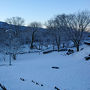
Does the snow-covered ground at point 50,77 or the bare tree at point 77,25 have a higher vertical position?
the bare tree at point 77,25

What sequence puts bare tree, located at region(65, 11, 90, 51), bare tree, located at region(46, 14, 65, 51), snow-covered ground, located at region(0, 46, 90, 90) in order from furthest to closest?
1. bare tree, located at region(46, 14, 65, 51)
2. bare tree, located at region(65, 11, 90, 51)
3. snow-covered ground, located at region(0, 46, 90, 90)

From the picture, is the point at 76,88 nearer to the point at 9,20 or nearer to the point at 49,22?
the point at 49,22

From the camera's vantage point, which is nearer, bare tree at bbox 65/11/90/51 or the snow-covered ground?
the snow-covered ground

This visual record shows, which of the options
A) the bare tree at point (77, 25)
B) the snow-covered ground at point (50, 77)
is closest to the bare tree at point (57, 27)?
the bare tree at point (77, 25)

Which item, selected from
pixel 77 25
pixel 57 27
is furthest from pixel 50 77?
pixel 57 27

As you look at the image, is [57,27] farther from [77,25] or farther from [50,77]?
[50,77]

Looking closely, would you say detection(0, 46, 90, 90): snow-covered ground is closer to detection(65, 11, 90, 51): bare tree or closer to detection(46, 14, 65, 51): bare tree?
detection(65, 11, 90, 51): bare tree

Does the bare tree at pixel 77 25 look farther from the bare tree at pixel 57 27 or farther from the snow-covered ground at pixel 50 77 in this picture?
the snow-covered ground at pixel 50 77

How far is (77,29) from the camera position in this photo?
95.2 ft

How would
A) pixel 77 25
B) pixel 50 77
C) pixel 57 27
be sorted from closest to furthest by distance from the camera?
1. pixel 50 77
2. pixel 77 25
3. pixel 57 27

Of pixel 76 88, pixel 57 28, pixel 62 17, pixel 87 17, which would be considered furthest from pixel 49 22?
pixel 76 88

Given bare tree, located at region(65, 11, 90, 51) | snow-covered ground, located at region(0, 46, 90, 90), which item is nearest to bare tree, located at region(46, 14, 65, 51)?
bare tree, located at region(65, 11, 90, 51)

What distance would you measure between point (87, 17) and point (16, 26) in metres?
32.7

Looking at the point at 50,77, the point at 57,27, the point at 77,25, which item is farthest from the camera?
the point at 57,27
